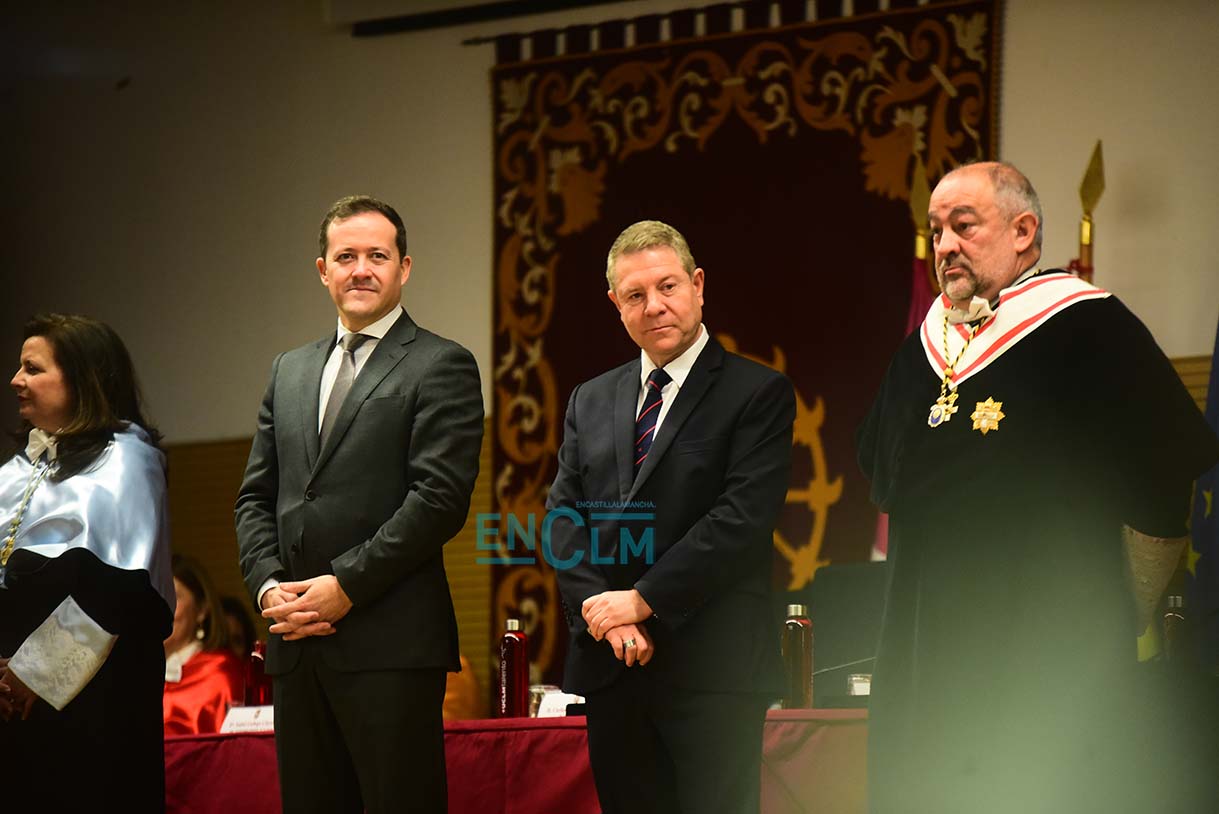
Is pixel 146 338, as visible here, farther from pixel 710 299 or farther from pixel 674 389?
pixel 674 389

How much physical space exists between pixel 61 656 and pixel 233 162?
438 centimetres

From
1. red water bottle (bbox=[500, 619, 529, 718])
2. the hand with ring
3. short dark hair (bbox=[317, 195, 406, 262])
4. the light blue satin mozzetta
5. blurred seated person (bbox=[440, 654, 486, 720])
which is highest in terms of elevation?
short dark hair (bbox=[317, 195, 406, 262])

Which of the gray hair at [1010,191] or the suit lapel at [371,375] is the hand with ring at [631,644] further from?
the gray hair at [1010,191]

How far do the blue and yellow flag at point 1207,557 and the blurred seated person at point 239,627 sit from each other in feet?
9.62

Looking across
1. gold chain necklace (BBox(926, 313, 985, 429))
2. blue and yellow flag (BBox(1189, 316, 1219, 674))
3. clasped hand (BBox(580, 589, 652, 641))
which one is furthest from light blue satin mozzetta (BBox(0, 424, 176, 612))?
blue and yellow flag (BBox(1189, 316, 1219, 674))

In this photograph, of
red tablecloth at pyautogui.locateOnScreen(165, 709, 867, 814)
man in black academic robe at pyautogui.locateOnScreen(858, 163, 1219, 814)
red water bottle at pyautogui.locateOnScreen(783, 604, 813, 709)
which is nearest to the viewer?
man in black academic robe at pyautogui.locateOnScreen(858, 163, 1219, 814)

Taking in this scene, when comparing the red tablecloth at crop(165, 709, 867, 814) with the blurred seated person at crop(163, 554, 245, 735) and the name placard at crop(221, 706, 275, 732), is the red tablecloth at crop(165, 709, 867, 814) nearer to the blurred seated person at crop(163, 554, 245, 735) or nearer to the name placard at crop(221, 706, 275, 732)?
the name placard at crop(221, 706, 275, 732)

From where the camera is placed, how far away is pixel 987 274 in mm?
2713

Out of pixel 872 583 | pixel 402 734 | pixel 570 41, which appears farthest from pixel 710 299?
pixel 402 734

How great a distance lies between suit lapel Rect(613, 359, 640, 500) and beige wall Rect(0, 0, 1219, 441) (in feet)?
10.1

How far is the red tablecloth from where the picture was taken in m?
3.28

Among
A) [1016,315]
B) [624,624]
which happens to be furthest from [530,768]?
[1016,315]

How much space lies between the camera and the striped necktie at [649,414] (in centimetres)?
295

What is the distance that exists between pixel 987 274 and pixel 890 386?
278 millimetres
